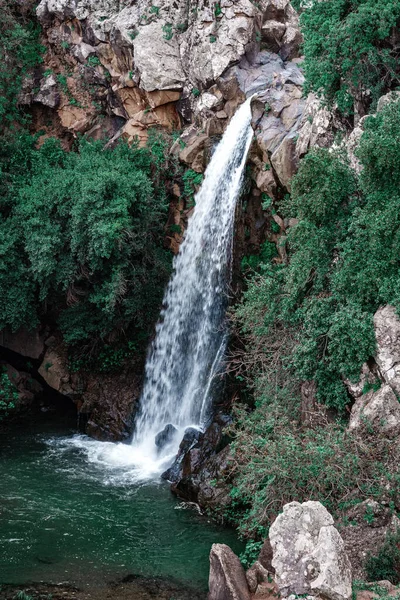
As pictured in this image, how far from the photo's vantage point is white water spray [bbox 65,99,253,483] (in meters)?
15.3

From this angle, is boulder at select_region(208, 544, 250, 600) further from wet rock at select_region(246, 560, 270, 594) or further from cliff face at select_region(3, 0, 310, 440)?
cliff face at select_region(3, 0, 310, 440)

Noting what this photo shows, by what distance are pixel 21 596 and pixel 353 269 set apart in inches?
281

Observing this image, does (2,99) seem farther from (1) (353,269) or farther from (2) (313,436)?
(2) (313,436)

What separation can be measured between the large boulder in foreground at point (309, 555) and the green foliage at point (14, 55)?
14.8 meters

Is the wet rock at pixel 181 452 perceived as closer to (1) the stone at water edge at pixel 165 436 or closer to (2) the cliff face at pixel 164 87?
(1) the stone at water edge at pixel 165 436

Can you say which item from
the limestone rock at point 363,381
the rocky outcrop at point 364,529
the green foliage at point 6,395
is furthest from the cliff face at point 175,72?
the green foliage at point 6,395

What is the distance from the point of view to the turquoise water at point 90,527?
1047 cm

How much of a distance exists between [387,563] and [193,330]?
8.51 metres

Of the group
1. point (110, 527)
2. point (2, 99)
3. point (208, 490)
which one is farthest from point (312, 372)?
point (2, 99)

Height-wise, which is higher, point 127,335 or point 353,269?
point 353,269

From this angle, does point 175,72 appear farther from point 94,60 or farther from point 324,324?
point 324,324

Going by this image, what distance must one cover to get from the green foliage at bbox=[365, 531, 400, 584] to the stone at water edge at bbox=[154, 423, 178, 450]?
24.0ft

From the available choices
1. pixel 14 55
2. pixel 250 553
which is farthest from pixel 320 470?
pixel 14 55

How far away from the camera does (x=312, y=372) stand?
11.1 m
